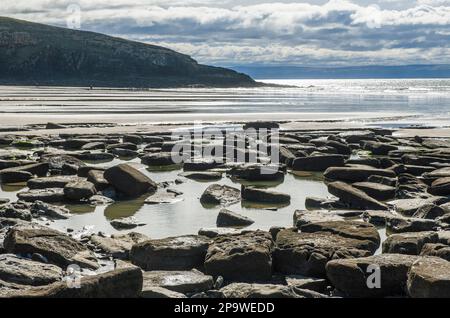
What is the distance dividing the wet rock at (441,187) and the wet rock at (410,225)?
3.91m

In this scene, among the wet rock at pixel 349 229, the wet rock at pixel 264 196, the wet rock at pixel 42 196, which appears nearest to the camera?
the wet rock at pixel 349 229

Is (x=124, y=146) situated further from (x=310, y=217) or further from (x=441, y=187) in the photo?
(x=310, y=217)

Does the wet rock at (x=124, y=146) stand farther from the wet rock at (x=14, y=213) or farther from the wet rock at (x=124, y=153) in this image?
the wet rock at (x=14, y=213)

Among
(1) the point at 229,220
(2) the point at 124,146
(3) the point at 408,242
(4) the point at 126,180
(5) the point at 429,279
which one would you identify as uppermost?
(5) the point at 429,279

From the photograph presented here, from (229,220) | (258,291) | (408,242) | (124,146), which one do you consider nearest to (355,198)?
(229,220)

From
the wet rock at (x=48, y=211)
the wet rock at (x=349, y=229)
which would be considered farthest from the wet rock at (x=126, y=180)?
the wet rock at (x=349, y=229)

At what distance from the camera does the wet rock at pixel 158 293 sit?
277 inches

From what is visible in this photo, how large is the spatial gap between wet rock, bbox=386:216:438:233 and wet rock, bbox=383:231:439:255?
4.72 feet

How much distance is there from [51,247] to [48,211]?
4102mm

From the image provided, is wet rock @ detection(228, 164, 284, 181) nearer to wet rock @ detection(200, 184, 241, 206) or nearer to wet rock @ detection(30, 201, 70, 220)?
wet rock @ detection(200, 184, 241, 206)

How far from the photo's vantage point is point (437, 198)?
1403cm

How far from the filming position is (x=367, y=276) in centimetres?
769
